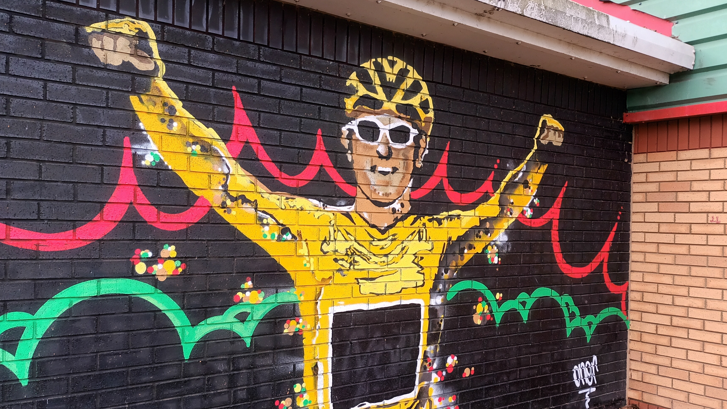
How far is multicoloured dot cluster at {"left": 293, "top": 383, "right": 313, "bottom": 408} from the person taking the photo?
3368mm

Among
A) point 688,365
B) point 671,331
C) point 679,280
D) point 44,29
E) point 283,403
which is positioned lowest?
point 688,365

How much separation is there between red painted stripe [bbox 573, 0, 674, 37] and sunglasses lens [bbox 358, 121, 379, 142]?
8.87 feet

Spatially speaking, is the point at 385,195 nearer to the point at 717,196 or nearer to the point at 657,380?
the point at 717,196

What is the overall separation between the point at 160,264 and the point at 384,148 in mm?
1725

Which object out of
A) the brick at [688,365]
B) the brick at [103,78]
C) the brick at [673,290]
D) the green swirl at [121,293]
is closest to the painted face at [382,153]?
the green swirl at [121,293]

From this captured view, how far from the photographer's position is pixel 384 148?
12.3 feet

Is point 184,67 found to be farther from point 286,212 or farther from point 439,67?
point 439,67

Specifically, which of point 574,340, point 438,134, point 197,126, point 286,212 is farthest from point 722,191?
point 197,126

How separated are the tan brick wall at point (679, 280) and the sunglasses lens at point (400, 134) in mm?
2921

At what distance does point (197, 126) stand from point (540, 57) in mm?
2917

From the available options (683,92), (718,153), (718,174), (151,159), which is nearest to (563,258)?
(718,174)

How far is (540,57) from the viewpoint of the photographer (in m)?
4.36

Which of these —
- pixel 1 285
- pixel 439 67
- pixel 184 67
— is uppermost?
pixel 439 67

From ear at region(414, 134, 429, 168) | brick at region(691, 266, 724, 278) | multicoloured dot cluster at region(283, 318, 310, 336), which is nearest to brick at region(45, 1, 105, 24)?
multicoloured dot cluster at region(283, 318, 310, 336)
